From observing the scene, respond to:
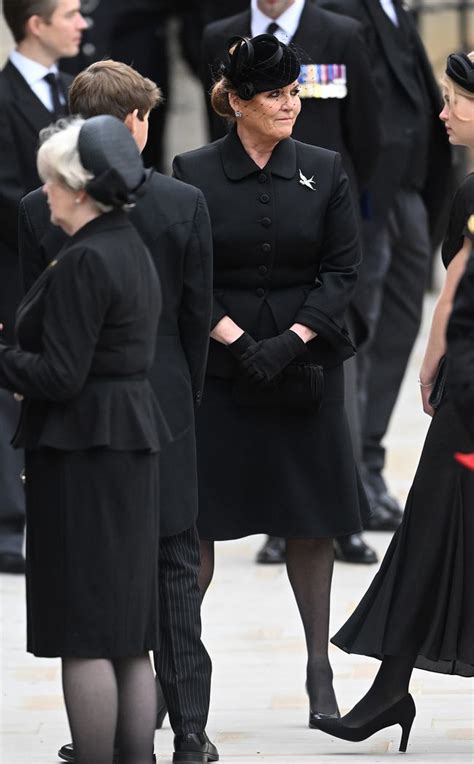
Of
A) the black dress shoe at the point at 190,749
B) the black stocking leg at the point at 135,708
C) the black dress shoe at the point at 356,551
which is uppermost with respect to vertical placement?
the black stocking leg at the point at 135,708

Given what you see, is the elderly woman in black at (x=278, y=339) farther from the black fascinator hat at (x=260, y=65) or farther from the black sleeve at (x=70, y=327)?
the black sleeve at (x=70, y=327)

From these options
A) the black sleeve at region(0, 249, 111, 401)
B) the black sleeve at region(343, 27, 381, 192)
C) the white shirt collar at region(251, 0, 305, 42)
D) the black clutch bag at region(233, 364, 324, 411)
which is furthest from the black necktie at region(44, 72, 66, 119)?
the black sleeve at region(0, 249, 111, 401)

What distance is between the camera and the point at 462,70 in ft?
15.0

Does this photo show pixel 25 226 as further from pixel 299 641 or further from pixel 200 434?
pixel 299 641

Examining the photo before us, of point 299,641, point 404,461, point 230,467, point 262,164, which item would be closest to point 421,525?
point 230,467

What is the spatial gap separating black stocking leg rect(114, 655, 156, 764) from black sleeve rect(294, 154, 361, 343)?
1134 mm

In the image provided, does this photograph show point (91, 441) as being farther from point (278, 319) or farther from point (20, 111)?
point (20, 111)

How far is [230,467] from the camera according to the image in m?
5.09

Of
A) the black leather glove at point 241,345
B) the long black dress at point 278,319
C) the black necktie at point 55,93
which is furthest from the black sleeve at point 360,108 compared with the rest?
the black leather glove at point 241,345

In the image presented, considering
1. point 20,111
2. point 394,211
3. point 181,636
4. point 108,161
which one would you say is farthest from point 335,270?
point 394,211

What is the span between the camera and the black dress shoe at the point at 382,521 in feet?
24.8

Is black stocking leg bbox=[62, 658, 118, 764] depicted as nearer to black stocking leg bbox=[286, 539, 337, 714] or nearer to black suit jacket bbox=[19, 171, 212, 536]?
black suit jacket bbox=[19, 171, 212, 536]

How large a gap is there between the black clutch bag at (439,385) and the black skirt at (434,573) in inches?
1.4

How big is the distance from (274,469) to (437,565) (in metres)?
0.62
